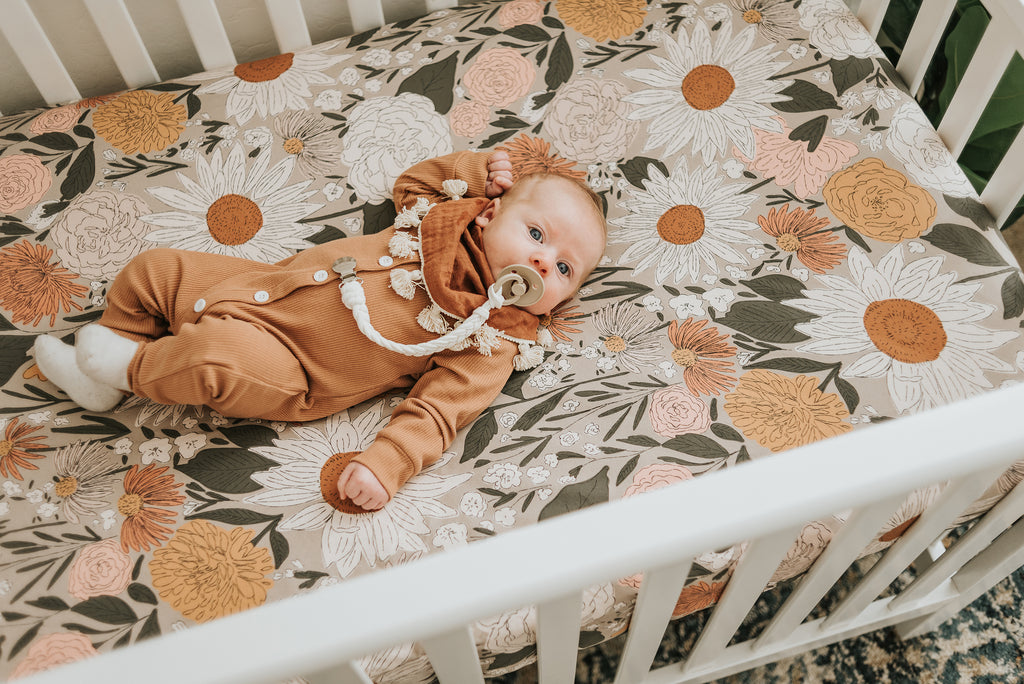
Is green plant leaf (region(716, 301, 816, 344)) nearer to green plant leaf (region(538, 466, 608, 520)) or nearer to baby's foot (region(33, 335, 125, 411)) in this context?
green plant leaf (region(538, 466, 608, 520))

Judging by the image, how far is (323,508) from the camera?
836 mm

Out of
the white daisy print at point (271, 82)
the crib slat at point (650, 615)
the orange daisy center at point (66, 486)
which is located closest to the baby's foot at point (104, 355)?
the orange daisy center at point (66, 486)

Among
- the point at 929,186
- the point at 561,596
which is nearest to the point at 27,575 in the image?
the point at 561,596

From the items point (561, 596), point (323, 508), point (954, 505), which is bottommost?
point (323, 508)

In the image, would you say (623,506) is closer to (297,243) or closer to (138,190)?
(297,243)

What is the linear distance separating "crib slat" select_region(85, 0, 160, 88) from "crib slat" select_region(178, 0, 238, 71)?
0.25ft

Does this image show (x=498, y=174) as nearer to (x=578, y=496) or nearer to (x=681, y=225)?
(x=681, y=225)

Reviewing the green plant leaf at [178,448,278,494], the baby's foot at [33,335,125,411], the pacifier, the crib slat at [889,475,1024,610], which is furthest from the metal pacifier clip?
the crib slat at [889,475,1024,610]

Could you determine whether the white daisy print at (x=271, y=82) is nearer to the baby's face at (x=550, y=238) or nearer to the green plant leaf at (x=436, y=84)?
the green plant leaf at (x=436, y=84)

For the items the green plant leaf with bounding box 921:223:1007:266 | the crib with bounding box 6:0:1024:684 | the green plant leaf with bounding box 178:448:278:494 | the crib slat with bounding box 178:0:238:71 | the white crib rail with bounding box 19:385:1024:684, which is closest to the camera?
the white crib rail with bounding box 19:385:1024:684

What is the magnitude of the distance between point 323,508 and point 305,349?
21cm

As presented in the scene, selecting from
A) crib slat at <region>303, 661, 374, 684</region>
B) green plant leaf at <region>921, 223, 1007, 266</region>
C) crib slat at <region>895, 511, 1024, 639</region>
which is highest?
crib slat at <region>303, 661, 374, 684</region>

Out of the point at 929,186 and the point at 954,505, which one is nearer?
the point at 954,505

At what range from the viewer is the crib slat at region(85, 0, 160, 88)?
1010 millimetres
